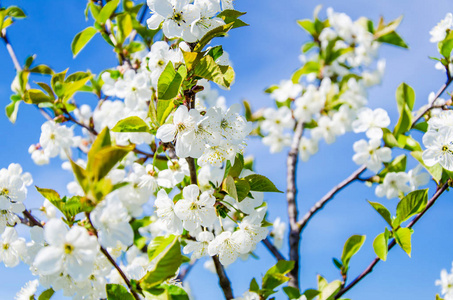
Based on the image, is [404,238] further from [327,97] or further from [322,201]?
[327,97]

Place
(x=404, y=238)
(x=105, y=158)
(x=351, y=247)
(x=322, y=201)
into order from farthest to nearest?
(x=322, y=201) < (x=351, y=247) < (x=404, y=238) < (x=105, y=158)

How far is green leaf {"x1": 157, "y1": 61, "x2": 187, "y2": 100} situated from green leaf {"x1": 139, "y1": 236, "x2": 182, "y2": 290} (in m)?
0.40

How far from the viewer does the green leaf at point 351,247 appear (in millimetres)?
1804

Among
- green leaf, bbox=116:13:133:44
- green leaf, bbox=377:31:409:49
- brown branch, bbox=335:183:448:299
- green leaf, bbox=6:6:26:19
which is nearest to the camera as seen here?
brown branch, bbox=335:183:448:299

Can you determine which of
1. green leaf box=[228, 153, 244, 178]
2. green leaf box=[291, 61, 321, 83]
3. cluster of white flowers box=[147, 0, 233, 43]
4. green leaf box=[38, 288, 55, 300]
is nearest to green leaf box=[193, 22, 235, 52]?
cluster of white flowers box=[147, 0, 233, 43]

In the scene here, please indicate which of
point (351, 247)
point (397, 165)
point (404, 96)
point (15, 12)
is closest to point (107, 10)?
point (15, 12)

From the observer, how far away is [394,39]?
127 inches

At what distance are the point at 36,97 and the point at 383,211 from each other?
164 centimetres

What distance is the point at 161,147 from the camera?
4.83 ft

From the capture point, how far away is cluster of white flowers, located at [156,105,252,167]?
1159 millimetres

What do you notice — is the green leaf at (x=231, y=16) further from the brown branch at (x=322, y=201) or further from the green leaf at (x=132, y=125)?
the brown branch at (x=322, y=201)

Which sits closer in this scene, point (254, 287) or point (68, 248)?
point (68, 248)

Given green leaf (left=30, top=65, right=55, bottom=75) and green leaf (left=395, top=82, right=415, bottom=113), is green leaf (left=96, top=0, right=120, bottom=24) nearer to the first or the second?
green leaf (left=30, top=65, right=55, bottom=75)

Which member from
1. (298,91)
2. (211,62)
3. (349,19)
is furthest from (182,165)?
(349,19)
